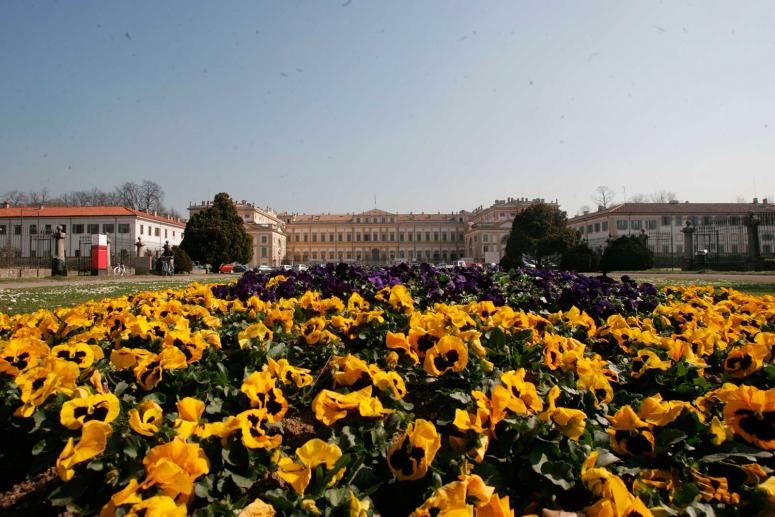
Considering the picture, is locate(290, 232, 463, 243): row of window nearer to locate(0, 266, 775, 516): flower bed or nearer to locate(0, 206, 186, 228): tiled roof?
locate(0, 206, 186, 228): tiled roof

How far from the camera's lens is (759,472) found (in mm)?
1339

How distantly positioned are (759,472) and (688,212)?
7101cm

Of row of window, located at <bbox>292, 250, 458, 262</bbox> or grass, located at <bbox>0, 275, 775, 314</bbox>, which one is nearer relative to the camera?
grass, located at <bbox>0, 275, 775, 314</bbox>

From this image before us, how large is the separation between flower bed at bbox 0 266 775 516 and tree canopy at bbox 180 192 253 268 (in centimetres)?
4265

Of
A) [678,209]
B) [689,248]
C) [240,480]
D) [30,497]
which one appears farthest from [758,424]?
[678,209]

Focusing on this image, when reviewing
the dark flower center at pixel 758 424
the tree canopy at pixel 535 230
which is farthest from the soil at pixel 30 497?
the tree canopy at pixel 535 230

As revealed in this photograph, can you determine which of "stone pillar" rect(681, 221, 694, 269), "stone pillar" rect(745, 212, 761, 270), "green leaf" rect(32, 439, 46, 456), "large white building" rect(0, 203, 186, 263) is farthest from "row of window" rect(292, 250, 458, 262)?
"green leaf" rect(32, 439, 46, 456)

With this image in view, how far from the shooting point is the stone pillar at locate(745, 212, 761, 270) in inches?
1001

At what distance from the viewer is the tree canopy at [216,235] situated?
140 ft

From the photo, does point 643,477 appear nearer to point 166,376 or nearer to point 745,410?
point 745,410

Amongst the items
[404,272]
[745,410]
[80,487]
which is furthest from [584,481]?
[404,272]

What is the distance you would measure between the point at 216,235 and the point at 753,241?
37782 millimetres

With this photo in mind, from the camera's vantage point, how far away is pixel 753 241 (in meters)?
26.0

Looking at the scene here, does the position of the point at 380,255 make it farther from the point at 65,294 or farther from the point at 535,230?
the point at 65,294
